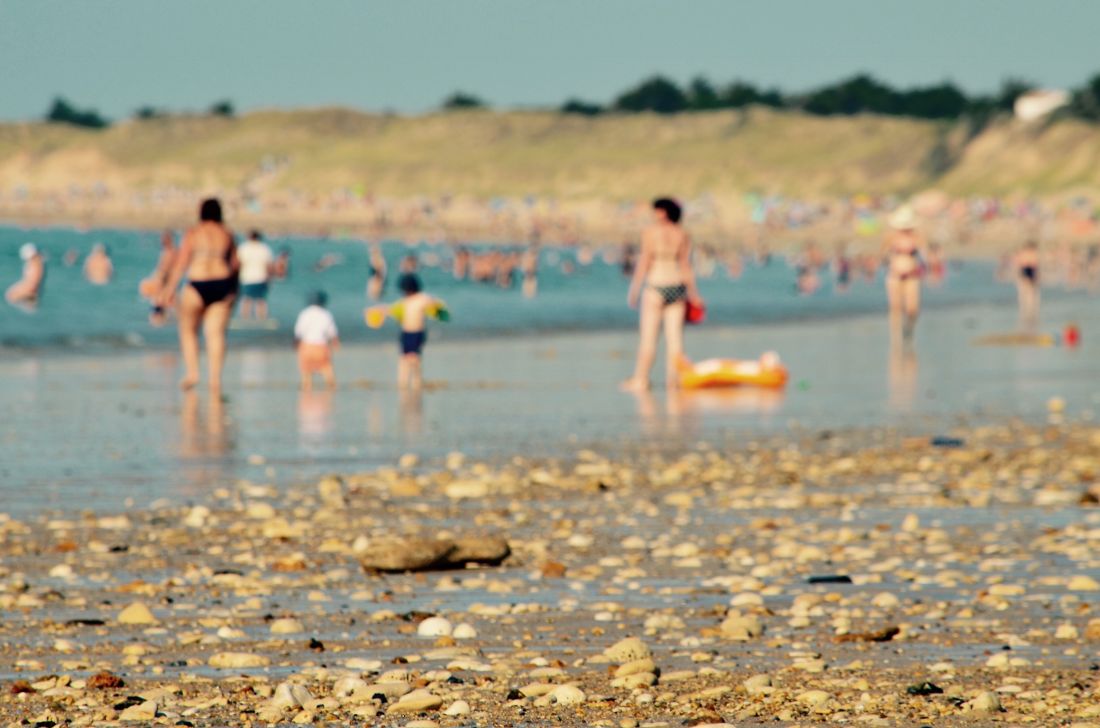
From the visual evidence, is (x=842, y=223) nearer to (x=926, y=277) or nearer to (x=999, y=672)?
(x=926, y=277)

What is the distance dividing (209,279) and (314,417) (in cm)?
190

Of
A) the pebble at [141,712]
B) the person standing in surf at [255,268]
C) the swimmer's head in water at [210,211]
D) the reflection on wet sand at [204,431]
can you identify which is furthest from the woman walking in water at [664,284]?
the person standing in surf at [255,268]

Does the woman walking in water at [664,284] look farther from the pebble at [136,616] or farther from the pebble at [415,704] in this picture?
the pebble at [415,704]

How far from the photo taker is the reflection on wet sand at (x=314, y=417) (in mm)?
12828

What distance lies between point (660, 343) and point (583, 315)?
11718 mm

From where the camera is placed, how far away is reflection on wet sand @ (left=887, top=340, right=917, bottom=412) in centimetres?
1593

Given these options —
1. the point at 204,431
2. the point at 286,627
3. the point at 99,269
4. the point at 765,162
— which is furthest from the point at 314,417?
the point at 765,162

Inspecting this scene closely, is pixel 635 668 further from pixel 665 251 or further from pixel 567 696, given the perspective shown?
pixel 665 251

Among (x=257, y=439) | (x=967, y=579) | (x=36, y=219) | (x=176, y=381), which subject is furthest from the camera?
(x=36, y=219)

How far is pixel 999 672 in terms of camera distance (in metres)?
5.58

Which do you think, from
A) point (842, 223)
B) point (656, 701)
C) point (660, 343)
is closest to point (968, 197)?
point (842, 223)

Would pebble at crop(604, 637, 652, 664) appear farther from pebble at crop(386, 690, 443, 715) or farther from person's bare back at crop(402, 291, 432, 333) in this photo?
person's bare back at crop(402, 291, 432, 333)

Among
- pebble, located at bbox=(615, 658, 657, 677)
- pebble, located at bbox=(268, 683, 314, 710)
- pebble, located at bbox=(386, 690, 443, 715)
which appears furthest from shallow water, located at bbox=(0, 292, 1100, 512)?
pebble, located at bbox=(386, 690, 443, 715)

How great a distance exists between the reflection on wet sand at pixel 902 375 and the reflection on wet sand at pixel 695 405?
3.25 feet
